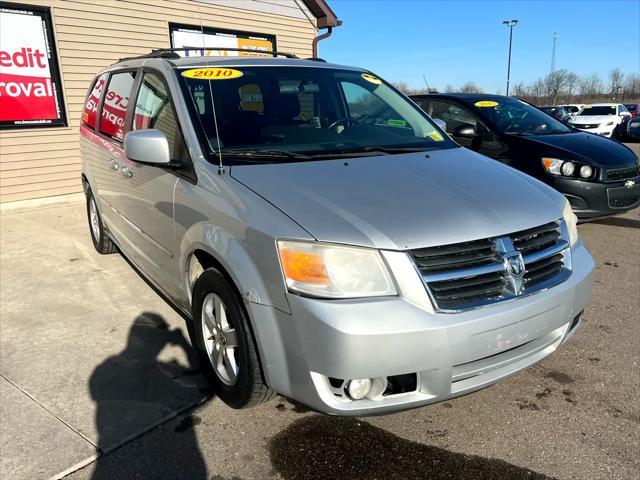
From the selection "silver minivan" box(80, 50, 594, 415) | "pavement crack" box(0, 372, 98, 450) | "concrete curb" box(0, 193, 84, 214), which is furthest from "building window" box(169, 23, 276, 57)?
"pavement crack" box(0, 372, 98, 450)

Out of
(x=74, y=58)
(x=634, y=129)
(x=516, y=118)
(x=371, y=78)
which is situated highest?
(x=74, y=58)

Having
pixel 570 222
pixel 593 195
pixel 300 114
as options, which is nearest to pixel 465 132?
pixel 593 195

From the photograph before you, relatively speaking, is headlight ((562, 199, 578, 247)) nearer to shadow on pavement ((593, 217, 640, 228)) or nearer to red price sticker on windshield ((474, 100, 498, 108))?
red price sticker on windshield ((474, 100, 498, 108))

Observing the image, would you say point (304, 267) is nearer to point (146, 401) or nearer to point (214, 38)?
point (146, 401)

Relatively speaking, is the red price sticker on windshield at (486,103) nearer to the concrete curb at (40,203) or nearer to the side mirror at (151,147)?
the side mirror at (151,147)

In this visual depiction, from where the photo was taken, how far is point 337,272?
2084 mm

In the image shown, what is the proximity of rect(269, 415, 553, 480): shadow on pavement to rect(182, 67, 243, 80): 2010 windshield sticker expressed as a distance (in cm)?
211

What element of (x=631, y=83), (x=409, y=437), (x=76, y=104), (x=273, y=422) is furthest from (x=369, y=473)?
(x=631, y=83)

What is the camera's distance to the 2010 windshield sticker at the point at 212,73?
317 cm

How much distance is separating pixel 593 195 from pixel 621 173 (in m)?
0.48

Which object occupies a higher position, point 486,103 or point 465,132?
point 486,103

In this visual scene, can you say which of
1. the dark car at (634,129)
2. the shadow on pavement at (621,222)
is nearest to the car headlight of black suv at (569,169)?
the shadow on pavement at (621,222)

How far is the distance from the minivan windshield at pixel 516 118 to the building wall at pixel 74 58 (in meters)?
4.61

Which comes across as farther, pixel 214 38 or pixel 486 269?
pixel 214 38
